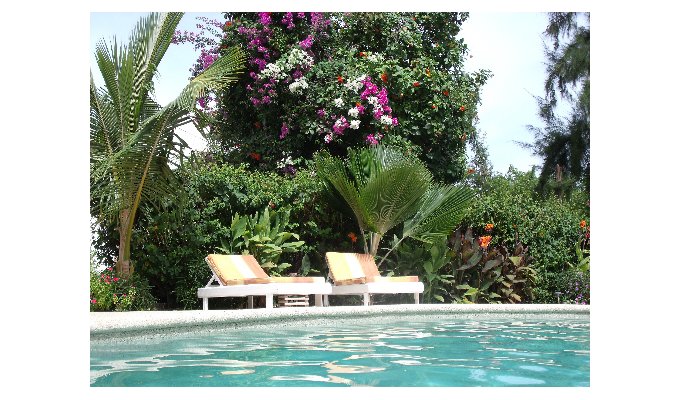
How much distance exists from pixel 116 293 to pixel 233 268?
138cm

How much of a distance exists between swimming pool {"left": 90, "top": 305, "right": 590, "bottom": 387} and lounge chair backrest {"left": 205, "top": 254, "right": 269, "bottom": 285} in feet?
5.72

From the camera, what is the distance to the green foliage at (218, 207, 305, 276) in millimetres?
10359

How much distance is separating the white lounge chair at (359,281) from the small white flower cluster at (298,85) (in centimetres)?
375

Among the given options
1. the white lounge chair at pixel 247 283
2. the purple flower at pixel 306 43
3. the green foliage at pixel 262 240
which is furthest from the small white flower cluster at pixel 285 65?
the white lounge chair at pixel 247 283

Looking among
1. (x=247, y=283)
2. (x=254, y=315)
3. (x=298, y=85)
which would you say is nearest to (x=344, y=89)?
(x=298, y=85)

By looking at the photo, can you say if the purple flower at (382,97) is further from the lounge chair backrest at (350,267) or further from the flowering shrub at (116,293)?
the flowering shrub at (116,293)

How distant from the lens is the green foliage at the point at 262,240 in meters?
10.4

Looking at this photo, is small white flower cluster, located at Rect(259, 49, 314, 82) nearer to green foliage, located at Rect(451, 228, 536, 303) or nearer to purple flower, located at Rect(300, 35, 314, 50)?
purple flower, located at Rect(300, 35, 314, 50)

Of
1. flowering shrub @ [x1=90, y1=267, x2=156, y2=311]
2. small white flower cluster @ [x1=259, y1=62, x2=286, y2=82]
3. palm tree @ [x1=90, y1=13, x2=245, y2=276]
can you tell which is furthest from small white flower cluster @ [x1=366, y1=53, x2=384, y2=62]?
flowering shrub @ [x1=90, y1=267, x2=156, y2=311]

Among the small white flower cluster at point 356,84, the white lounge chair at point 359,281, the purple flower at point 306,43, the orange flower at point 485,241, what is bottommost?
the white lounge chair at point 359,281

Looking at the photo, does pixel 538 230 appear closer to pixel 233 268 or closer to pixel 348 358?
pixel 233 268
